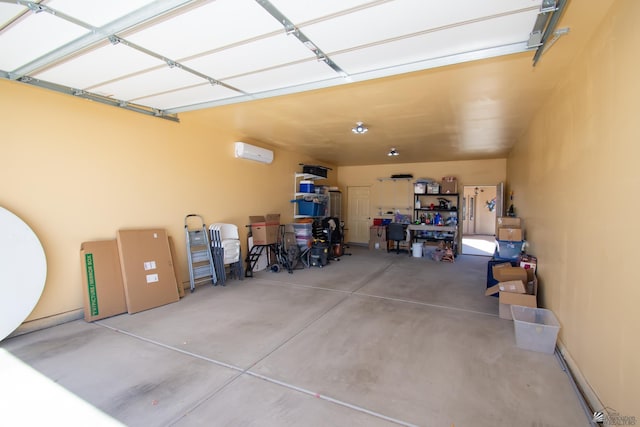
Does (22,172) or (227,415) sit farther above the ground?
(22,172)

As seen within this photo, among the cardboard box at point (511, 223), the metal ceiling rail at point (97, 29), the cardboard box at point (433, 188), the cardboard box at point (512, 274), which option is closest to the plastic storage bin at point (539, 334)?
the cardboard box at point (512, 274)

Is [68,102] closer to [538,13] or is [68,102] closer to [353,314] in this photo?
[353,314]

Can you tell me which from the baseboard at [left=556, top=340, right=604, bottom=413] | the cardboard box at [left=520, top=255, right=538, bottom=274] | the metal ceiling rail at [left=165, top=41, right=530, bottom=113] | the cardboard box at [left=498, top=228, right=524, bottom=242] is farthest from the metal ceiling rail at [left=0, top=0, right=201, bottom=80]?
the cardboard box at [left=498, top=228, right=524, bottom=242]

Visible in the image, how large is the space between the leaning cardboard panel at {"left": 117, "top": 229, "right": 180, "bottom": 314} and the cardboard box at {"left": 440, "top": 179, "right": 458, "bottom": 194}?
277 inches

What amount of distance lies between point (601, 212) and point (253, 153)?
5.08 m

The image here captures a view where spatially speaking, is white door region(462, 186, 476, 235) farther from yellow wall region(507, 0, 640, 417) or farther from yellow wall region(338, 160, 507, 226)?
yellow wall region(507, 0, 640, 417)

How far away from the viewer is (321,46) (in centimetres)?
215

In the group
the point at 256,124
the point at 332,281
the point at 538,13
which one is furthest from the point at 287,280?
the point at 538,13

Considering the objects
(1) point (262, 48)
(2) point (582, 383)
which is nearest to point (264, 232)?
(1) point (262, 48)

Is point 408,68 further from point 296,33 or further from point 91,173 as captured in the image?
point 91,173

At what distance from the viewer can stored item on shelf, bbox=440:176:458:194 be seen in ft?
26.1

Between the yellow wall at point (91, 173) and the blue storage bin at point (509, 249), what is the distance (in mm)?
4731

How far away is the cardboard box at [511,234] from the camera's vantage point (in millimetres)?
4154

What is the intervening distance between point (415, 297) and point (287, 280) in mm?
2206
